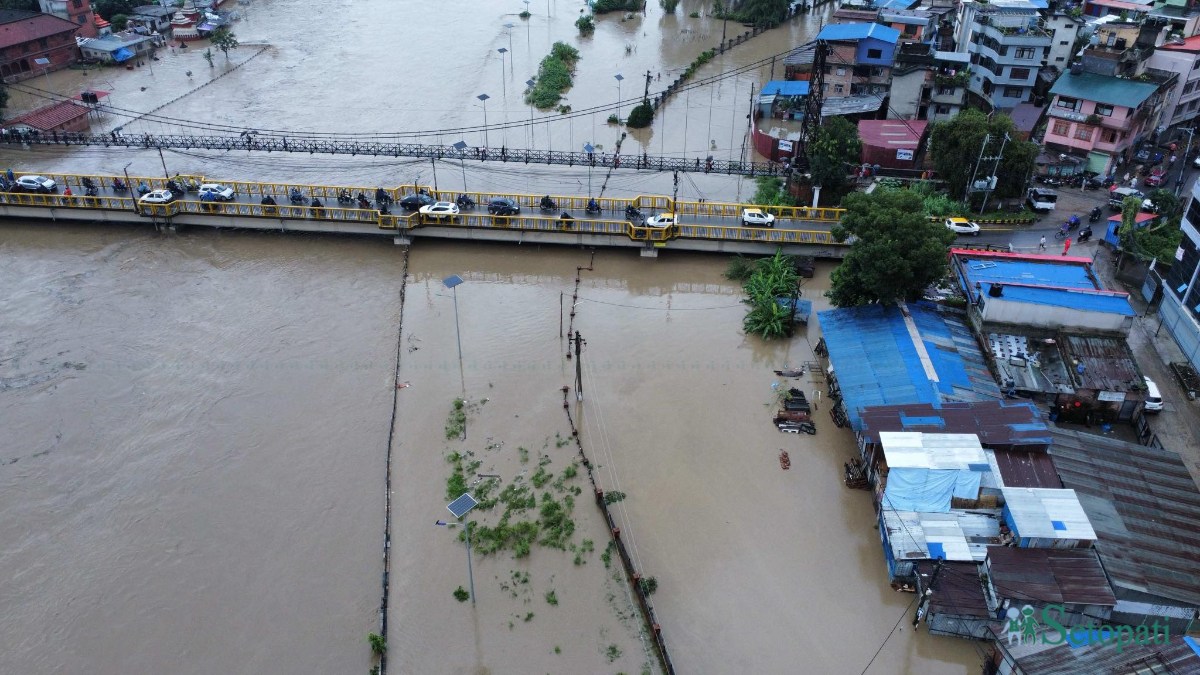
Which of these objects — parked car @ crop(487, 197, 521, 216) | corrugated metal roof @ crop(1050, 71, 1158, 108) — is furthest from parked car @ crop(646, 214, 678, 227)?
corrugated metal roof @ crop(1050, 71, 1158, 108)

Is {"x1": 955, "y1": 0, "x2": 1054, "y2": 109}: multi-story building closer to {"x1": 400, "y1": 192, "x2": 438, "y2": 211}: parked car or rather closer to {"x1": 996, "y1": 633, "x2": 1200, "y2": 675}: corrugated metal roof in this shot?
{"x1": 400, "y1": 192, "x2": 438, "y2": 211}: parked car

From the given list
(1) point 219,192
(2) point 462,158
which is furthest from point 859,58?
(1) point 219,192

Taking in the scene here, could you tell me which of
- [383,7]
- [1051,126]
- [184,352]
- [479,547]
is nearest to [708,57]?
[1051,126]

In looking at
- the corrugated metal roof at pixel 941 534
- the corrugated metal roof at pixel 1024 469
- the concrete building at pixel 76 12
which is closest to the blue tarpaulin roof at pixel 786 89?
the corrugated metal roof at pixel 1024 469

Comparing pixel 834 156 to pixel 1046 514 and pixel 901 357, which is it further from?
pixel 1046 514

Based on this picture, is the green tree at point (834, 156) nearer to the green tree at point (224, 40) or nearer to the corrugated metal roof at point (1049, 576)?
→ the corrugated metal roof at point (1049, 576)
